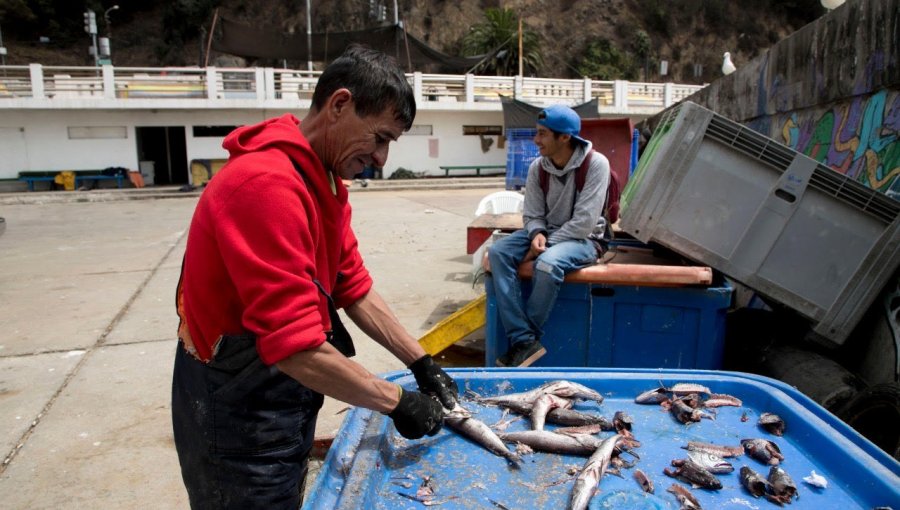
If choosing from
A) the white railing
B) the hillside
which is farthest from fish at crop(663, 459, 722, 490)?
the hillside

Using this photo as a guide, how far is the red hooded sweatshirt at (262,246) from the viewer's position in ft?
4.60

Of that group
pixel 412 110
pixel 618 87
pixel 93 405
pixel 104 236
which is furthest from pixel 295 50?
pixel 412 110

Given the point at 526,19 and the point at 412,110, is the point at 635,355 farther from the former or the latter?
the point at 526,19

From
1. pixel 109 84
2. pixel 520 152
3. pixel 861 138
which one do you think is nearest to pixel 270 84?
pixel 109 84

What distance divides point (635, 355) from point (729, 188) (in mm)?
Answer: 1205

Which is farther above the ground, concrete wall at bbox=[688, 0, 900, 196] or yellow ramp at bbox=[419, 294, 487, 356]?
concrete wall at bbox=[688, 0, 900, 196]

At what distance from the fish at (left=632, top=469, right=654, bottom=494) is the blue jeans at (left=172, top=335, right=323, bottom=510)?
1.03 meters

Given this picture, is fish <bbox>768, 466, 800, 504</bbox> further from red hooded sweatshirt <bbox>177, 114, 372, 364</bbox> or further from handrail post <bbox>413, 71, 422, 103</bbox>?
handrail post <bbox>413, 71, 422, 103</bbox>

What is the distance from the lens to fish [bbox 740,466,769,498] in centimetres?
175

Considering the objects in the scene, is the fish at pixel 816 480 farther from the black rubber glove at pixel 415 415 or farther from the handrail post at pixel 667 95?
the handrail post at pixel 667 95

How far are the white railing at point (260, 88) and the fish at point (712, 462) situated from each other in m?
19.3

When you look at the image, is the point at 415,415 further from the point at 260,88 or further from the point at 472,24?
the point at 472,24

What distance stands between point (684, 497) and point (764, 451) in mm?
407

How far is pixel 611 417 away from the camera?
7.25ft
